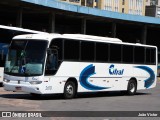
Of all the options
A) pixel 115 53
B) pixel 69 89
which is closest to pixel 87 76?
pixel 69 89

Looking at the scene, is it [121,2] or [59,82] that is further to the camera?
[121,2]

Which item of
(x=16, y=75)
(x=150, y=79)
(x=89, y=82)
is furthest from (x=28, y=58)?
(x=150, y=79)

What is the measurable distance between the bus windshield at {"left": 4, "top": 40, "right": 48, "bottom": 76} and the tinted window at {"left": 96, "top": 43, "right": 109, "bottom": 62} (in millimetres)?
3854

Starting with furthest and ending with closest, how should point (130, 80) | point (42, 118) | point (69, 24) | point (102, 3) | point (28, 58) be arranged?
point (102, 3)
point (69, 24)
point (130, 80)
point (28, 58)
point (42, 118)

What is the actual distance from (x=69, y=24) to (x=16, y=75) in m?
54.4

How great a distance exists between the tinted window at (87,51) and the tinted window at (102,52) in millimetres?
446

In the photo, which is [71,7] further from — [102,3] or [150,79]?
[102,3]

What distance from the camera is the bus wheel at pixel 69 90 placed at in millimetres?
20344

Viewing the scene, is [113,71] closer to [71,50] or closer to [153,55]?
[71,50]

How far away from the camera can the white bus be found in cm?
1912


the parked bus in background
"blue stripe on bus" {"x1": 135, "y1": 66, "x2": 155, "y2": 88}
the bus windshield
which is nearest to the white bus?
the bus windshield

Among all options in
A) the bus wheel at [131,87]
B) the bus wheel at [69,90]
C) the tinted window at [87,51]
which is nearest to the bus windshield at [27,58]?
the bus wheel at [69,90]

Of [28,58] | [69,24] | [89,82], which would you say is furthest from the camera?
[69,24]

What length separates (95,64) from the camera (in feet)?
73.0
